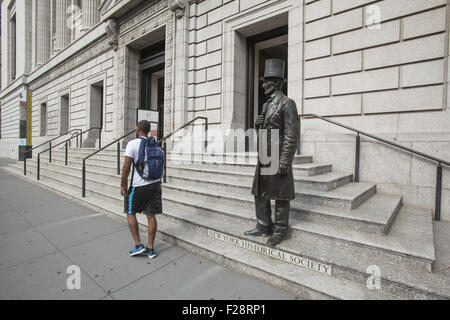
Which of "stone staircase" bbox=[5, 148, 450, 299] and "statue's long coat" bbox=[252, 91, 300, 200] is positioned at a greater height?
"statue's long coat" bbox=[252, 91, 300, 200]

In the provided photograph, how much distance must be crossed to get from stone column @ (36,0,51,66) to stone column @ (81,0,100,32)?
36.3 feet

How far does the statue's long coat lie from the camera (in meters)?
3.01

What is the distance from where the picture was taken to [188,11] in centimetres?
949

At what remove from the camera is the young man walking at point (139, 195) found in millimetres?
3287

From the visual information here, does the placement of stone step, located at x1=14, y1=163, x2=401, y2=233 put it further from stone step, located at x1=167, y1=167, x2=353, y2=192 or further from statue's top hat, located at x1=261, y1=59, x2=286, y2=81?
statue's top hat, located at x1=261, y1=59, x2=286, y2=81

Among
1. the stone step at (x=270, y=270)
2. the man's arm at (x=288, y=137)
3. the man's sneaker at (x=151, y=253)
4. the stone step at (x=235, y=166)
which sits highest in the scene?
the man's arm at (x=288, y=137)

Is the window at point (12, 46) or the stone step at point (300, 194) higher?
the window at point (12, 46)

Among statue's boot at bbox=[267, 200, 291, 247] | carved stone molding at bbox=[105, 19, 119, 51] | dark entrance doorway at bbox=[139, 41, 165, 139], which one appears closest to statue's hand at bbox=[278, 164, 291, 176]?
statue's boot at bbox=[267, 200, 291, 247]

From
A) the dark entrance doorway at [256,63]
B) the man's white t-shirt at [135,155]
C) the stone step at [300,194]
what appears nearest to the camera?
the man's white t-shirt at [135,155]

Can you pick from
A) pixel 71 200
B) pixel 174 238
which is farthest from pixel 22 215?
pixel 174 238

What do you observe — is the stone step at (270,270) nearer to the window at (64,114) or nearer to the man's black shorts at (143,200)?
the man's black shorts at (143,200)

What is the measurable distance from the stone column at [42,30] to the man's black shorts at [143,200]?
27.8m

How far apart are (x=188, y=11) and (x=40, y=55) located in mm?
22322

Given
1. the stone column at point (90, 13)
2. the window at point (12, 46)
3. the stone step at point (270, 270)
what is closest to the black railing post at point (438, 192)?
the stone step at point (270, 270)
